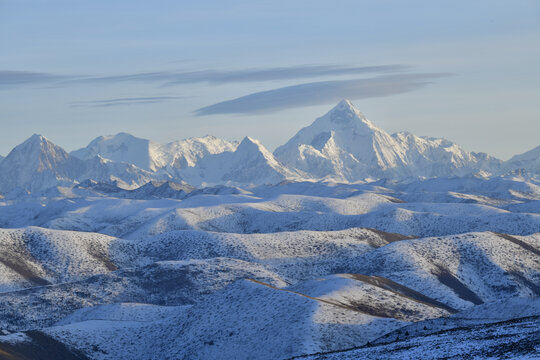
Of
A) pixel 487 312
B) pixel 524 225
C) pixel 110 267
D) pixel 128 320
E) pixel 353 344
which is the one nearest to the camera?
pixel 353 344

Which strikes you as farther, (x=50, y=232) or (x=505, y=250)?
(x=50, y=232)

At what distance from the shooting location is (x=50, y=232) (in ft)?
557

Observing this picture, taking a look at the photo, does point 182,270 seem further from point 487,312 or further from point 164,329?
point 487,312

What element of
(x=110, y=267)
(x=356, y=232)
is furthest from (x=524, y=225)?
(x=110, y=267)

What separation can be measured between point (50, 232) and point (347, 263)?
57553mm

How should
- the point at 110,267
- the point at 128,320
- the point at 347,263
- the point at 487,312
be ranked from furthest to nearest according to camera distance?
the point at 110,267
the point at 347,263
the point at 128,320
the point at 487,312

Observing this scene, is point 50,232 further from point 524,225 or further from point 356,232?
point 524,225

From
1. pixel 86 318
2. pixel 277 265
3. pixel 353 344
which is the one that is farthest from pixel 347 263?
pixel 353 344

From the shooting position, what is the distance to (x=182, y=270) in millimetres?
131875

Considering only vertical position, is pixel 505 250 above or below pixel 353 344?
below

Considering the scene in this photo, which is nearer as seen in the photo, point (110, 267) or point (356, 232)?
point (110, 267)

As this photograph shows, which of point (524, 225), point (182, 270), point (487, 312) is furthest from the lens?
point (524, 225)

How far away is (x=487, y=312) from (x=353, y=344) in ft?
49.6

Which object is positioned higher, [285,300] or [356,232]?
[285,300]
